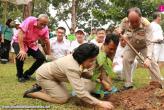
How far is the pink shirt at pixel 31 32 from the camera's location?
317 inches

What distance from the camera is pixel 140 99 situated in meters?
6.25

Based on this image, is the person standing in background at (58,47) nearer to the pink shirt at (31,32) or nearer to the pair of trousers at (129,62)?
the pink shirt at (31,32)

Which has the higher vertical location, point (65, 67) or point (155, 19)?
point (155, 19)

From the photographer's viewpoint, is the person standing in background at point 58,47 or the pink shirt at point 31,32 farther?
the person standing in background at point 58,47

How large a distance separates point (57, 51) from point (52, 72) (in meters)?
3.43

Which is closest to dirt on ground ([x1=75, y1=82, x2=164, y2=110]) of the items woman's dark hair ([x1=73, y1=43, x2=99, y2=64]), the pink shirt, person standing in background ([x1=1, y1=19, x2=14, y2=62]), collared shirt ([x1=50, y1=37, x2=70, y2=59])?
woman's dark hair ([x1=73, y1=43, x2=99, y2=64])

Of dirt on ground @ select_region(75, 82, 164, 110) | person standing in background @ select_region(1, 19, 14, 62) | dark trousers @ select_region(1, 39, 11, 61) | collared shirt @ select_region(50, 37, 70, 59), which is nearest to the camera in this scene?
dirt on ground @ select_region(75, 82, 164, 110)

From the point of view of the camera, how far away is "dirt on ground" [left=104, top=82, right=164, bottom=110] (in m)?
5.80

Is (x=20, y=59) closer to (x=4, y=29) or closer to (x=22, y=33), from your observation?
(x=22, y=33)

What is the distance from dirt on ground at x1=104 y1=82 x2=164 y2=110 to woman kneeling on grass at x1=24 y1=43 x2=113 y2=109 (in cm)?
39

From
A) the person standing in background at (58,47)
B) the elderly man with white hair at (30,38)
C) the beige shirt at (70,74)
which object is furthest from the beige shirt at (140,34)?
the person standing in background at (58,47)

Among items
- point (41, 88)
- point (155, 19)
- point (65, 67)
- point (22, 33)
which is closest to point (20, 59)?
point (22, 33)

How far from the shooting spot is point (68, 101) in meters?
6.29

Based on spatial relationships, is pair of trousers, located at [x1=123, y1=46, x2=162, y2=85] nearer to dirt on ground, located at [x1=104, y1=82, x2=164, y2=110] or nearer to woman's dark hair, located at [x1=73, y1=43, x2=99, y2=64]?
dirt on ground, located at [x1=104, y1=82, x2=164, y2=110]
